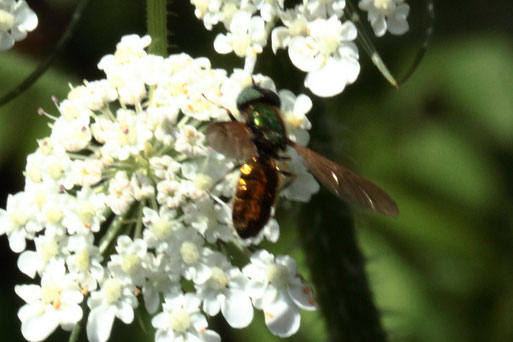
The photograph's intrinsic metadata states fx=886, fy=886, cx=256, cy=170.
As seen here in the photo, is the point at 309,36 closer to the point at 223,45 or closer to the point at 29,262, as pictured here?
the point at 223,45

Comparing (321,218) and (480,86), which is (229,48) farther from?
(480,86)

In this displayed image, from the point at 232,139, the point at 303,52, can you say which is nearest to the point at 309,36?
the point at 303,52

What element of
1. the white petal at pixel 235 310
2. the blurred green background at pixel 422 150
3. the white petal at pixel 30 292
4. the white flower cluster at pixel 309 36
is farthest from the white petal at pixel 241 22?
the blurred green background at pixel 422 150

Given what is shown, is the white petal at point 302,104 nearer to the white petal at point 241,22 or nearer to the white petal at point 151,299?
the white petal at point 241,22

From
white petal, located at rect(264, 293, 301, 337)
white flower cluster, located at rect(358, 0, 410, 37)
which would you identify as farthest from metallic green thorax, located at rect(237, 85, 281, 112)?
white petal, located at rect(264, 293, 301, 337)

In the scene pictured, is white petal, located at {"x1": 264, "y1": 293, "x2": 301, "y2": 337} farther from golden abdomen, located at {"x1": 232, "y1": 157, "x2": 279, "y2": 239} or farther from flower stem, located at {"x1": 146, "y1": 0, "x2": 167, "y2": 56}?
flower stem, located at {"x1": 146, "y1": 0, "x2": 167, "y2": 56}

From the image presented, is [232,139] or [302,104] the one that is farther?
[302,104]

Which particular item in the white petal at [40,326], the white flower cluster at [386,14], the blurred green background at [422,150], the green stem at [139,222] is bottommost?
the blurred green background at [422,150]
